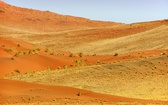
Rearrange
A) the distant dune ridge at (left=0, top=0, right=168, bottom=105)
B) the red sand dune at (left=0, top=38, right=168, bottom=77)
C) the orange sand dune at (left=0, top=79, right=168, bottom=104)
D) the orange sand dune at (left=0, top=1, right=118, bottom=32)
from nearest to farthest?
the orange sand dune at (left=0, top=79, right=168, bottom=104) → the distant dune ridge at (left=0, top=0, right=168, bottom=105) → the red sand dune at (left=0, top=38, right=168, bottom=77) → the orange sand dune at (left=0, top=1, right=118, bottom=32)

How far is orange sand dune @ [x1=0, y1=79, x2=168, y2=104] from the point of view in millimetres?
18828

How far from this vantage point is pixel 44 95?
1975 cm

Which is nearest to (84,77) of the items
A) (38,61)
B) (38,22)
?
(38,61)

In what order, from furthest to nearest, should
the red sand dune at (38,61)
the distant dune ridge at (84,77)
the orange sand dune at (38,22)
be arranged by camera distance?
the orange sand dune at (38,22) → the red sand dune at (38,61) → the distant dune ridge at (84,77)

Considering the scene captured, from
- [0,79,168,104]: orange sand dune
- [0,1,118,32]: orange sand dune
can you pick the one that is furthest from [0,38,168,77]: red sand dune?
[0,1,118,32]: orange sand dune

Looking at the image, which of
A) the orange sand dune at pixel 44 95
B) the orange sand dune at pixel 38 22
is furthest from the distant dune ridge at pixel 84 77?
the orange sand dune at pixel 38 22

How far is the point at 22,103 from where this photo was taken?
1842 centimetres

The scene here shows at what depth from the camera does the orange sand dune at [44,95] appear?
61.8ft

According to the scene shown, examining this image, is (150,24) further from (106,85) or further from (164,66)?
(106,85)

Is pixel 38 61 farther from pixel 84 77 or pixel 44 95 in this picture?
pixel 44 95

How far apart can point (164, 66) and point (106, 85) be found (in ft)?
19.6

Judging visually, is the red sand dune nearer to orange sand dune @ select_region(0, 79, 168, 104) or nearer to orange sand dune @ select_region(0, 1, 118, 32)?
orange sand dune @ select_region(0, 79, 168, 104)

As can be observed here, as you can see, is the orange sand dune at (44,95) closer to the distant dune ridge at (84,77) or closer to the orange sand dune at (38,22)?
the distant dune ridge at (84,77)

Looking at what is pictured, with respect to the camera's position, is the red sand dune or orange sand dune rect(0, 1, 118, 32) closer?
the red sand dune
